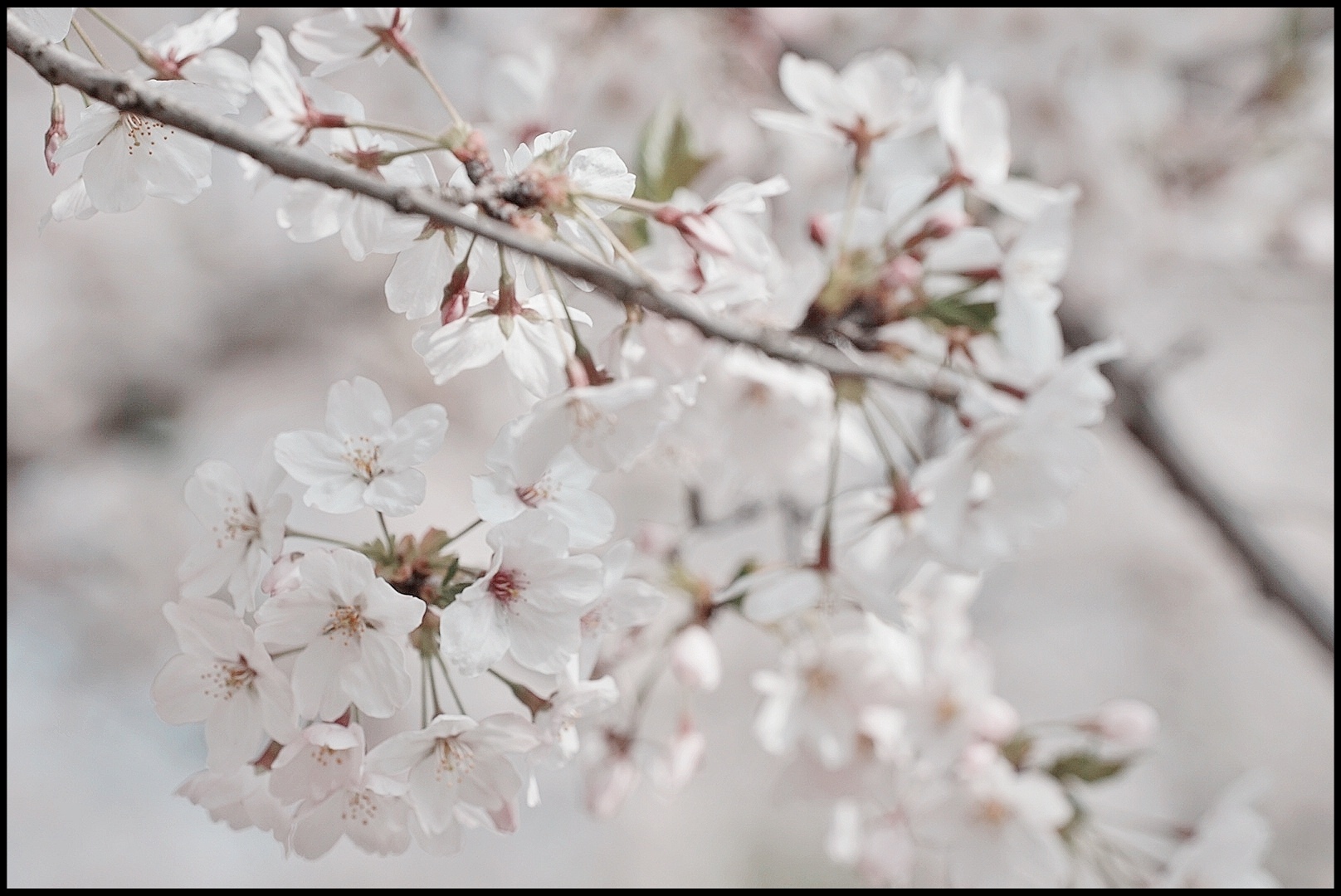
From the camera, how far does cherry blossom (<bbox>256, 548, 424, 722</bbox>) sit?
492 mm

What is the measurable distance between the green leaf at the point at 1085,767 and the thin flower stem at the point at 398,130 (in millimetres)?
980

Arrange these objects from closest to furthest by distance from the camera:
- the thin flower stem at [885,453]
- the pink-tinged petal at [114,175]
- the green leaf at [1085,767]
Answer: the pink-tinged petal at [114,175] → the thin flower stem at [885,453] → the green leaf at [1085,767]

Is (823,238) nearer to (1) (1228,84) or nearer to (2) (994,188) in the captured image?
(2) (994,188)

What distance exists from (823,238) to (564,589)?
444 mm

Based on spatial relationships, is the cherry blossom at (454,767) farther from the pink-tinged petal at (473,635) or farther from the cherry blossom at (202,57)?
the cherry blossom at (202,57)

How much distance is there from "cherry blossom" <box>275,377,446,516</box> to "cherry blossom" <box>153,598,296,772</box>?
3.5 inches

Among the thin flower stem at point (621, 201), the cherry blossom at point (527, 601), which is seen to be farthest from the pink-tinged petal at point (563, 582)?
the thin flower stem at point (621, 201)

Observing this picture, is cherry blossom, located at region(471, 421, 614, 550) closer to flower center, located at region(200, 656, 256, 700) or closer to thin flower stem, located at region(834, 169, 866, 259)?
flower center, located at region(200, 656, 256, 700)

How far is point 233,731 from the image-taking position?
0.53m

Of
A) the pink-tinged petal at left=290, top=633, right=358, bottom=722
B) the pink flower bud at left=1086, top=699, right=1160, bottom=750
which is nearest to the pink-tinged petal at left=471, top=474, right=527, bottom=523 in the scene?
the pink-tinged petal at left=290, top=633, right=358, bottom=722

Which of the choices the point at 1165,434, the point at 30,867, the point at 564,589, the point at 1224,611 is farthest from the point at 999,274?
the point at 1224,611

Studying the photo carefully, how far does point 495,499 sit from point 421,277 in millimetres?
153

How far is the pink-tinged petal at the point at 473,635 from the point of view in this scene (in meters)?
0.50

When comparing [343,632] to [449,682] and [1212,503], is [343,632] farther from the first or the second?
[1212,503]
